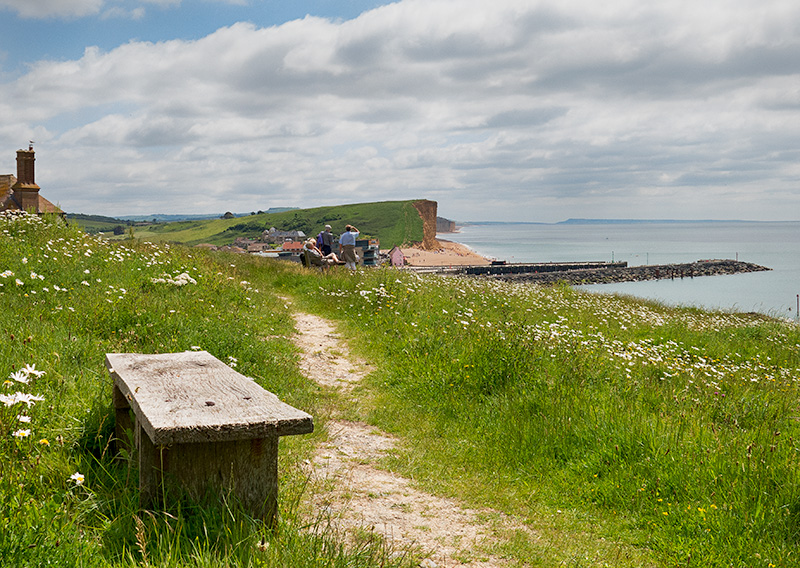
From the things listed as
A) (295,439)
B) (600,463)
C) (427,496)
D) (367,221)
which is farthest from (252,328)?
(367,221)

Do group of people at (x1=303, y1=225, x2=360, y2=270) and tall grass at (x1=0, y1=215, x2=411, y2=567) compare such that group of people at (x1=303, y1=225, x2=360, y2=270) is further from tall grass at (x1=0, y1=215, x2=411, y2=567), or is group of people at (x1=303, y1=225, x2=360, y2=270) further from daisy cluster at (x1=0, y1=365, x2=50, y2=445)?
daisy cluster at (x1=0, y1=365, x2=50, y2=445)

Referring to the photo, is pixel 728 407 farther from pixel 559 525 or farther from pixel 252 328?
pixel 252 328

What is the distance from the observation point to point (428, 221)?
612 feet

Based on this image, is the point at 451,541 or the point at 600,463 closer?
the point at 451,541

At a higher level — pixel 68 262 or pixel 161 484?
pixel 68 262

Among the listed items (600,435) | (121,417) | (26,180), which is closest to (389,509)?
(121,417)

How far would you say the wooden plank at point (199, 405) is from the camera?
9.56ft

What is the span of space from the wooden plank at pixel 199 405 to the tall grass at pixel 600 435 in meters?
2.23

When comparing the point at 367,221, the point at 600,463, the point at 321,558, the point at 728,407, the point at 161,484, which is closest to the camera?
the point at 321,558

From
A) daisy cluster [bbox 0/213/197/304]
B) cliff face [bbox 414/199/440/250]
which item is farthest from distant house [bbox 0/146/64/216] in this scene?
cliff face [bbox 414/199/440/250]

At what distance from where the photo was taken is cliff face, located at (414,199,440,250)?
559 ft

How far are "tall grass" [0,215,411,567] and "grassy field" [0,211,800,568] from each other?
0.06 ft

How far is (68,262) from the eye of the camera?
32.1 ft

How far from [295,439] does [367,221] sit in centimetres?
18341
